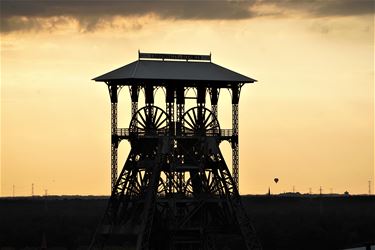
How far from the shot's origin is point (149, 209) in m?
130

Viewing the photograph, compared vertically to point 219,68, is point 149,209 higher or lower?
lower

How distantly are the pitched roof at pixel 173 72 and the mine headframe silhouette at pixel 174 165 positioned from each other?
2.4 inches

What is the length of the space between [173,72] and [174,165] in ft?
20.0

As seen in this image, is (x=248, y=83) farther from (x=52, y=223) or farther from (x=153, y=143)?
(x=52, y=223)

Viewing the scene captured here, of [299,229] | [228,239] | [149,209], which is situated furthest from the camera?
[299,229]

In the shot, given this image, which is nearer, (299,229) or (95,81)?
(95,81)

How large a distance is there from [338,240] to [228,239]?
12.3 m

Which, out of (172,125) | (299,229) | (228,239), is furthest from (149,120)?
(299,229)

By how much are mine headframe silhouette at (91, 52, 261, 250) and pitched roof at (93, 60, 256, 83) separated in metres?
0.06

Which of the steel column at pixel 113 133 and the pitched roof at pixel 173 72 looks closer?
the pitched roof at pixel 173 72

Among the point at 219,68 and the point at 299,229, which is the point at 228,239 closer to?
the point at 299,229

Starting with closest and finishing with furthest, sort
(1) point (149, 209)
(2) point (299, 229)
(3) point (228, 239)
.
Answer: (1) point (149, 209) → (3) point (228, 239) → (2) point (299, 229)

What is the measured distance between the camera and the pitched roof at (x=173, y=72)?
132 metres

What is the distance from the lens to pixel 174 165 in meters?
131
